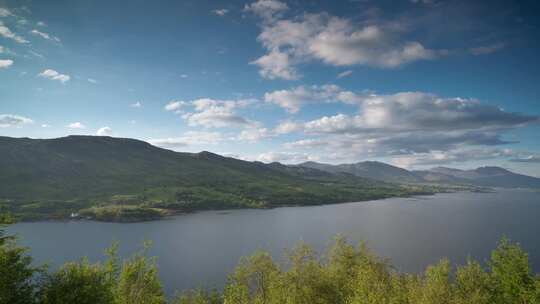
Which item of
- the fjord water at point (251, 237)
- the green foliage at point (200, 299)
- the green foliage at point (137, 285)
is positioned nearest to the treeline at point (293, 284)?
the green foliage at point (137, 285)

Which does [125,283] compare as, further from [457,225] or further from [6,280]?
[457,225]

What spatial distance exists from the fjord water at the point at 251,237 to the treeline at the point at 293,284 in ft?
104

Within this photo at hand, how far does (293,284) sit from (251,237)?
91.1 meters

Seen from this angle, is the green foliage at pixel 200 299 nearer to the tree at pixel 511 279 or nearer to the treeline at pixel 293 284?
the treeline at pixel 293 284

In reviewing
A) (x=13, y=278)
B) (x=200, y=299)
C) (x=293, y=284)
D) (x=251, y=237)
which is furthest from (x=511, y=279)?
(x=251, y=237)

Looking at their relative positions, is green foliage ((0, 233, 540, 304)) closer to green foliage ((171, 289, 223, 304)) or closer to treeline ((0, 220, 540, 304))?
treeline ((0, 220, 540, 304))

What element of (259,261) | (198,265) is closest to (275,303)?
(259,261)

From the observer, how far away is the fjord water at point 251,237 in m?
95.9

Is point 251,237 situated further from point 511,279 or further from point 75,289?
point 75,289

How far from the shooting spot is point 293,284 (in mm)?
46000

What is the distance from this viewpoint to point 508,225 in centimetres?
16075

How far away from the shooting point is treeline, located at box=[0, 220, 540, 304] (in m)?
32.9

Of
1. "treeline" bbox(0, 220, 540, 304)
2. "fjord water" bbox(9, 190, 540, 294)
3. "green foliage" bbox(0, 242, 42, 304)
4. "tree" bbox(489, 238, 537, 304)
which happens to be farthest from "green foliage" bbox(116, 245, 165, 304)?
"tree" bbox(489, 238, 537, 304)

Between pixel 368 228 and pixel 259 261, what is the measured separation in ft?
367
